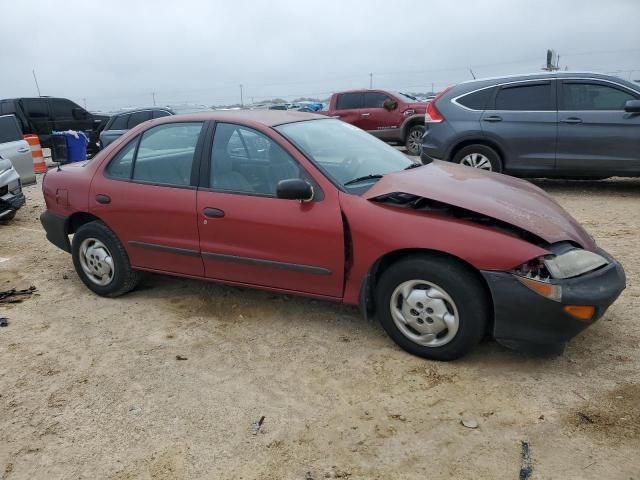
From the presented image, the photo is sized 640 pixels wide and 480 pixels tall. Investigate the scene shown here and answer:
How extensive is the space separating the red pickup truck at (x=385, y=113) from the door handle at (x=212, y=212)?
10.1m

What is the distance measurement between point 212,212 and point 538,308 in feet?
7.36

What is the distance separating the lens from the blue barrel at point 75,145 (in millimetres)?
14734

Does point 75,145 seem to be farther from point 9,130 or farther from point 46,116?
point 9,130

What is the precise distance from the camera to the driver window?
12.1ft

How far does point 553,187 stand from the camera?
8.52 m

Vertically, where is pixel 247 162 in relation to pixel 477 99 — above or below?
below

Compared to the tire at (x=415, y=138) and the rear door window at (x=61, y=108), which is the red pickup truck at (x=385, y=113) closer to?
the tire at (x=415, y=138)

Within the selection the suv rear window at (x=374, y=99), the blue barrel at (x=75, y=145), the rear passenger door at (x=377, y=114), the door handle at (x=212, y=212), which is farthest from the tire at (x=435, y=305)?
the blue barrel at (x=75, y=145)

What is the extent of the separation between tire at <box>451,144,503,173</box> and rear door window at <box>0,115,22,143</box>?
7.68m

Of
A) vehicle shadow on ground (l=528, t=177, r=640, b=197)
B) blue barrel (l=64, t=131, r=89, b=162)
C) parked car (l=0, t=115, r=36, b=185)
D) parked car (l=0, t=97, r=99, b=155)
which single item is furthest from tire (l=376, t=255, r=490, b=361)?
parked car (l=0, t=97, r=99, b=155)

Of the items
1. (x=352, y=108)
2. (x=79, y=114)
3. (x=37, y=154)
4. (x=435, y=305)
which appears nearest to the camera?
(x=435, y=305)

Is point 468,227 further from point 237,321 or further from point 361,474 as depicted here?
point 237,321

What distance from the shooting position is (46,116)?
16.0 meters

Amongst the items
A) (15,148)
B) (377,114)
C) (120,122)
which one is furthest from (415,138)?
(15,148)
